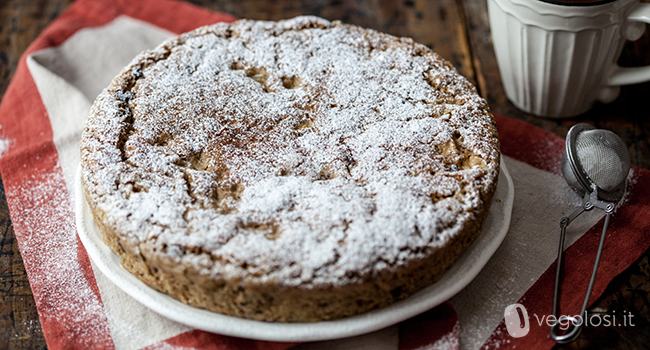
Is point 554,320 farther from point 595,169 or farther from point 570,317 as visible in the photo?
point 595,169

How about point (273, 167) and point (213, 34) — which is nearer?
point (273, 167)

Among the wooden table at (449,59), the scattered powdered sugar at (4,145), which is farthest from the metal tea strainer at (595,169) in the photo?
the scattered powdered sugar at (4,145)

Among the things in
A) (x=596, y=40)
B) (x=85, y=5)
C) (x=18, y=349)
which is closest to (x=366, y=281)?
(x=18, y=349)

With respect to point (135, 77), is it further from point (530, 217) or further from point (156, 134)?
point (530, 217)

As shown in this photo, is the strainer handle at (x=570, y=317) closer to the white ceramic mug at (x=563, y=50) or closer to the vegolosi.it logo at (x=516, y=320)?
the vegolosi.it logo at (x=516, y=320)

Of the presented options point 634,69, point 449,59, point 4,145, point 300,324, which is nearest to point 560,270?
point 300,324

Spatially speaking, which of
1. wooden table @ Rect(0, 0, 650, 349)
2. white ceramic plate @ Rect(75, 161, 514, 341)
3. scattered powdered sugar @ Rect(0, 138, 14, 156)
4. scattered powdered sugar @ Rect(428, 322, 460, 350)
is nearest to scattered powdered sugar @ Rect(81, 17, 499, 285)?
white ceramic plate @ Rect(75, 161, 514, 341)

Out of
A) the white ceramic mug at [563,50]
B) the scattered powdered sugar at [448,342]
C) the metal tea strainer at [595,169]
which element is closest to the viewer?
the scattered powdered sugar at [448,342]
